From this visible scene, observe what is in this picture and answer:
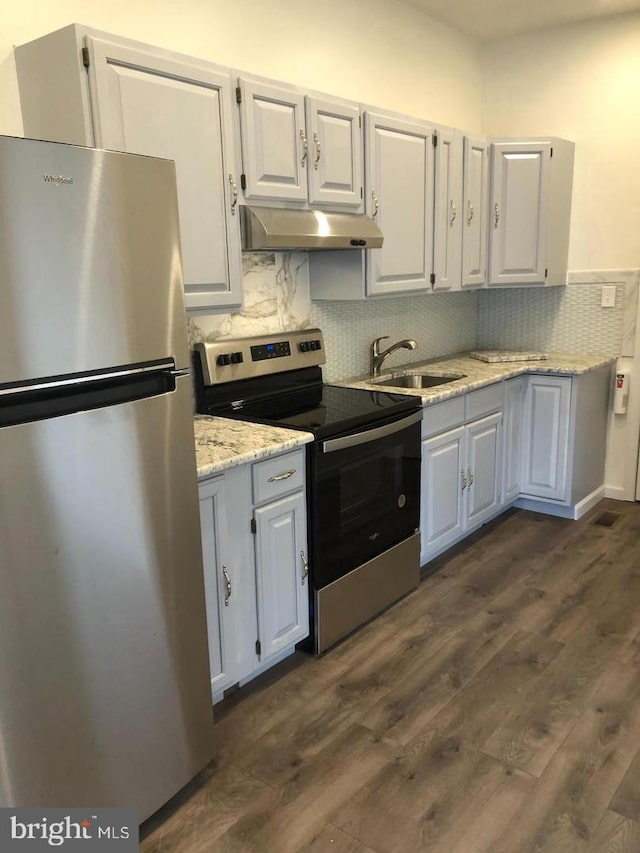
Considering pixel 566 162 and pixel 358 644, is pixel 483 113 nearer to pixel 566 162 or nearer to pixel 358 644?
pixel 566 162

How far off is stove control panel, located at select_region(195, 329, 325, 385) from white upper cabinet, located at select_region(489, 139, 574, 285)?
1.40 meters

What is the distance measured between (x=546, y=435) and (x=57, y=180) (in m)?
3.14

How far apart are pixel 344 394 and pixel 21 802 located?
201cm

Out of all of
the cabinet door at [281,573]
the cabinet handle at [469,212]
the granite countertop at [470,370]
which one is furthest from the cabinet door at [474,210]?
the cabinet door at [281,573]

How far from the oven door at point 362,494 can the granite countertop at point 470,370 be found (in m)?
0.30

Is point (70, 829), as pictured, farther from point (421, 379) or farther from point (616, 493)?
point (616, 493)

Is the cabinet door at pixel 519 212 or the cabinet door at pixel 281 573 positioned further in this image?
the cabinet door at pixel 519 212

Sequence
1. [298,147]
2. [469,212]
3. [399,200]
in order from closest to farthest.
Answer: [298,147] → [399,200] → [469,212]

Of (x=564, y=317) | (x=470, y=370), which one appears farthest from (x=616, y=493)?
(x=470, y=370)

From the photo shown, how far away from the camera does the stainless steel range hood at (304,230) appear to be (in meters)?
2.42

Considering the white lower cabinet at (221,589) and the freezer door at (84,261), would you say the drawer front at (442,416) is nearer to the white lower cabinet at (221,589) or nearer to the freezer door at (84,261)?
the white lower cabinet at (221,589)

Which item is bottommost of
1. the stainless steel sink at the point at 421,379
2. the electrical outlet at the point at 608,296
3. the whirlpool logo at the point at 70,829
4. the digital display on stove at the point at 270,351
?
the whirlpool logo at the point at 70,829

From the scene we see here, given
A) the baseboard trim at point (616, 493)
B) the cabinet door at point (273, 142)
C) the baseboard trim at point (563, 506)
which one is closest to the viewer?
the cabinet door at point (273, 142)

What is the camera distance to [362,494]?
266 centimetres
